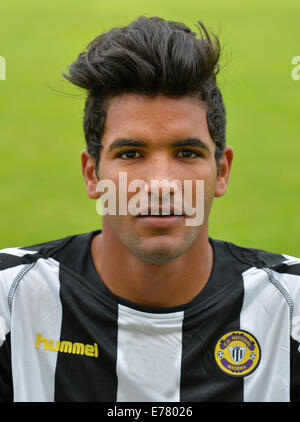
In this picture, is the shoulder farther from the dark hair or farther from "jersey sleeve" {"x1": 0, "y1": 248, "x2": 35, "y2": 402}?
"jersey sleeve" {"x1": 0, "y1": 248, "x2": 35, "y2": 402}

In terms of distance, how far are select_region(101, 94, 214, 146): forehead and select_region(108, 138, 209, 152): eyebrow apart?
12 millimetres

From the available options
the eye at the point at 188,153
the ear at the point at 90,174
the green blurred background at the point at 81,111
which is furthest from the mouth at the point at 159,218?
the green blurred background at the point at 81,111

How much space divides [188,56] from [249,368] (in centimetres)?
100

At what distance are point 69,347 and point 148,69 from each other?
0.89 meters

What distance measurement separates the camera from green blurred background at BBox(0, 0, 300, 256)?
15.6 feet

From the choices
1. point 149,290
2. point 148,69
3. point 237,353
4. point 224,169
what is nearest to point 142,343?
point 149,290

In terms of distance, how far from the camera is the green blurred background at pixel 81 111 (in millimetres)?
4762

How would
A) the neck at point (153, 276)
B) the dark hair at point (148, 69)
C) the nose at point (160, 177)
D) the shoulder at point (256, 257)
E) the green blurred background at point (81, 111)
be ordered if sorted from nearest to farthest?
1. the nose at point (160, 177)
2. the dark hair at point (148, 69)
3. the neck at point (153, 276)
4. the shoulder at point (256, 257)
5. the green blurred background at point (81, 111)

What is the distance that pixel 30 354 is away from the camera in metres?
1.80

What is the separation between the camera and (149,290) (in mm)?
1840

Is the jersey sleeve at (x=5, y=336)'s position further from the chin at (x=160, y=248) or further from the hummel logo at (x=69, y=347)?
the chin at (x=160, y=248)

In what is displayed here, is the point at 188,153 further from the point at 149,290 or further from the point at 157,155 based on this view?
the point at 149,290

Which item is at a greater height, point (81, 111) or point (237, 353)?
point (81, 111)

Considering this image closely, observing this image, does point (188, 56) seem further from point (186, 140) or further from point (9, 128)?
point (9, 128)
